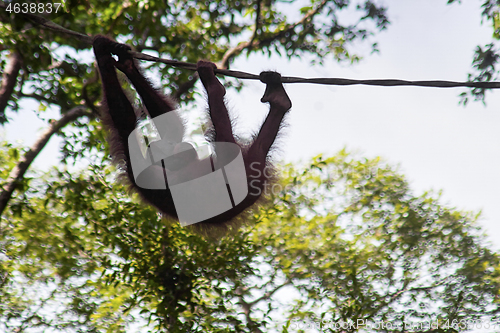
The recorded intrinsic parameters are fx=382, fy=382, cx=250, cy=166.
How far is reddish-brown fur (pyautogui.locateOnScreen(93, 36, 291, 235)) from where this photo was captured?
100.0 inches

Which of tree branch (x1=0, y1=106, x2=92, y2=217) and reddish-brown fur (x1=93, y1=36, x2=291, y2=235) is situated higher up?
tree branch (x1=0, y1=106, x2=92, y2=217)

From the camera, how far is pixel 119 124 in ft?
8.82

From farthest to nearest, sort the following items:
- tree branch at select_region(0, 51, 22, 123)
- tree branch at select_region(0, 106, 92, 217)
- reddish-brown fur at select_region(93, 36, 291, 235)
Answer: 1. tree branch at select_region(0, 51, 22, 123)
2. tree branch at select_region(0, 106, 92, 217)
3. reddish-brown fur at select_region(93, 36, 291, 235)

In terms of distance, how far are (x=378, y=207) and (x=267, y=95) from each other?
631 cm

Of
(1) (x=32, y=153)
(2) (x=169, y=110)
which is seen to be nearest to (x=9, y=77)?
(1) (x=32, y=153)

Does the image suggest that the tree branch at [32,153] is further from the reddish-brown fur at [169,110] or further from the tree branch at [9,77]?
the reddish-brown fur at [169,110]

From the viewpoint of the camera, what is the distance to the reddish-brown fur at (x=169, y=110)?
2.54 meters

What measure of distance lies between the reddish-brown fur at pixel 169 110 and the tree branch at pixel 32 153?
2095 millimetres

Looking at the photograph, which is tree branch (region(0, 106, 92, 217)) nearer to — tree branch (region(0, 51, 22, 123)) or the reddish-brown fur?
tree branch (region(0, 51, 22, 123))

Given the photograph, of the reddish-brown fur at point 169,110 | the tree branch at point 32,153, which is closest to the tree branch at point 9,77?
the tree branch at point 32,153

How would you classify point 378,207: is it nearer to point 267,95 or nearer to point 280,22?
point 280,22

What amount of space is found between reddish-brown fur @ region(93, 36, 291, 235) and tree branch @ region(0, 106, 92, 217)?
6.87 ft

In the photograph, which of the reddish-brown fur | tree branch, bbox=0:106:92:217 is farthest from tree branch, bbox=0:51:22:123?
the reddish-brown fur

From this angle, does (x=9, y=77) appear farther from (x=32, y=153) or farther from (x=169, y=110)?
(x=169, y=110)
